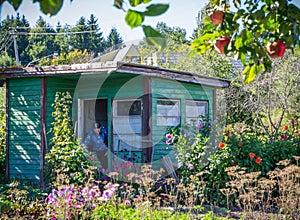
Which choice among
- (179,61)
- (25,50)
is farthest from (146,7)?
(25,50)

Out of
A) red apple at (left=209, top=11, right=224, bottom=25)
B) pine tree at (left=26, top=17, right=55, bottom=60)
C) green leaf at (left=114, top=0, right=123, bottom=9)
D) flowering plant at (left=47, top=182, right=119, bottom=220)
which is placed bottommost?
flowering plant at (left=47, top=182, right=119, bottom=220)

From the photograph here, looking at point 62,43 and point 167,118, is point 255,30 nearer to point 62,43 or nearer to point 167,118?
point 167,118

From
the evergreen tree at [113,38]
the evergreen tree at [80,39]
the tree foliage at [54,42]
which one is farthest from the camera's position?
the evergreen tree at [113,38]

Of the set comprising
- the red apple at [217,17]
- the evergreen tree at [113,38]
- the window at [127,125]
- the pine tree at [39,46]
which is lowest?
the window at [127,125]

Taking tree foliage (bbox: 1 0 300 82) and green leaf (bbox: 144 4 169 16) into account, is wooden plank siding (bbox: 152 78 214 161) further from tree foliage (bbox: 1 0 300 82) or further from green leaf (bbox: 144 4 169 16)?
green leaf (bbox: 144 4 169 16)

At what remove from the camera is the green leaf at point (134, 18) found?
1.44 meters

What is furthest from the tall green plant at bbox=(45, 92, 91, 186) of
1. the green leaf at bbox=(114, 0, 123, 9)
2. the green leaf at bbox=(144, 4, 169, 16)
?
the green leaf at bbox=(144, 4, 169, 16)

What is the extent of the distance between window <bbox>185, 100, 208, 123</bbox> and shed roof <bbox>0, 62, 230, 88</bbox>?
652 millimetres

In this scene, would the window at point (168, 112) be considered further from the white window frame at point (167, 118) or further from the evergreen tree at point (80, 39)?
the evergreen tree at point (80, 39)

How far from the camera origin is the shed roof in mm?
8477

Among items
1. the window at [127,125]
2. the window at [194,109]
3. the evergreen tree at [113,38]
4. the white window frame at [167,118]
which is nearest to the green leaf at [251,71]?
the white window frame at [167,118]

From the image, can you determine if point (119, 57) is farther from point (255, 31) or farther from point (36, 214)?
point (255, 31)

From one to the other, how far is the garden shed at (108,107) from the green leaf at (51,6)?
26.0 ft

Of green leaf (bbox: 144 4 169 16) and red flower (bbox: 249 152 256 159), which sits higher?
green leaf (bbox: 144 4 169 16)
